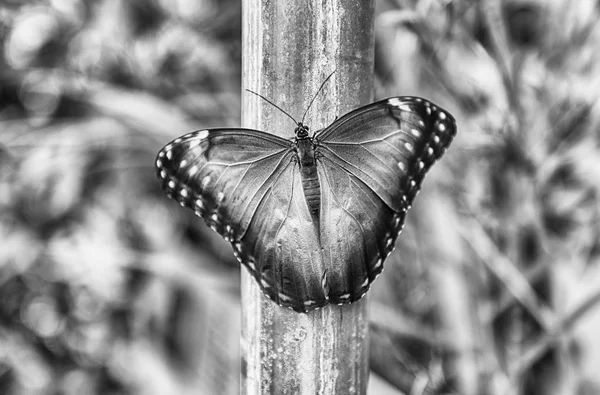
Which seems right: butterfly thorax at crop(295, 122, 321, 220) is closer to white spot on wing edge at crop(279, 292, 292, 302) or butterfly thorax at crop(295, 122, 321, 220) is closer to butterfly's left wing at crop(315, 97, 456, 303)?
butterfly's left wing at crop(315, 97, 456, 303)

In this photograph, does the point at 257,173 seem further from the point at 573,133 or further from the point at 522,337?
the point at 522,337

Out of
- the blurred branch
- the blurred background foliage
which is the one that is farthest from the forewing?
the blurred branch

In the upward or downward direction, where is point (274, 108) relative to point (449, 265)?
upward

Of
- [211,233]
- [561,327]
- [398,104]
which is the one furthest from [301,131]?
[211,233]

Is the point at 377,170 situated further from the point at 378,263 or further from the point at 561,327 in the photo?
the point at 561,327

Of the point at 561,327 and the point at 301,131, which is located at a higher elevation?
the point at 301,131

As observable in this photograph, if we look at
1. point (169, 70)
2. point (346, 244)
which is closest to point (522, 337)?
point (346, 244)

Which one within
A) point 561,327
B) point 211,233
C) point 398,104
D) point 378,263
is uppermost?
point 398,104
